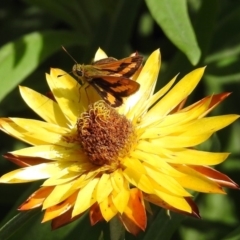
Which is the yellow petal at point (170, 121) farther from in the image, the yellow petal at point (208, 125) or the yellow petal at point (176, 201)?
the yellow petal at point (176, 201)

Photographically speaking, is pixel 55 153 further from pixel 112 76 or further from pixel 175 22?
pixel 175 22

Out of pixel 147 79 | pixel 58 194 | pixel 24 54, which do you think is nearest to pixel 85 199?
pixel 58 194

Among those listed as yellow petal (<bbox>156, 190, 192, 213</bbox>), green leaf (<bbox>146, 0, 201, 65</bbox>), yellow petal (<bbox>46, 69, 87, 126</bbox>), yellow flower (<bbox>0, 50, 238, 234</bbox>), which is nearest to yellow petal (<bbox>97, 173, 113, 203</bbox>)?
yellow flower (<bbox>0, 50, 238, 234</bbox>)

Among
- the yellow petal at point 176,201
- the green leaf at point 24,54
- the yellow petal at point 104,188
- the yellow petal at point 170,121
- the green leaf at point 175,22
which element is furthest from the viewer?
the green leaf at point 24,54

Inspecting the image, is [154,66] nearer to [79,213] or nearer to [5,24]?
[79,213]

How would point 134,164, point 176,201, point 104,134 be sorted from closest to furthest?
point 176,201
point 134,164
point 104,134

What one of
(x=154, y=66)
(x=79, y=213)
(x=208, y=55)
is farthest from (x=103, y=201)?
(x=208, y=55)

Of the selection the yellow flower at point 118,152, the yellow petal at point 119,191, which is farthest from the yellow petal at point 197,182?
the yellow petal at point 119,191

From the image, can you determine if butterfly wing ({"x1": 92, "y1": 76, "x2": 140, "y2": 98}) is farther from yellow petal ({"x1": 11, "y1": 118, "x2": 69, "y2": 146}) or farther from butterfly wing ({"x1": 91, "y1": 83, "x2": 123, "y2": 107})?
yellow petal ({"x1": 11, "y1": 118, "x2": 69, "y2": 146})
